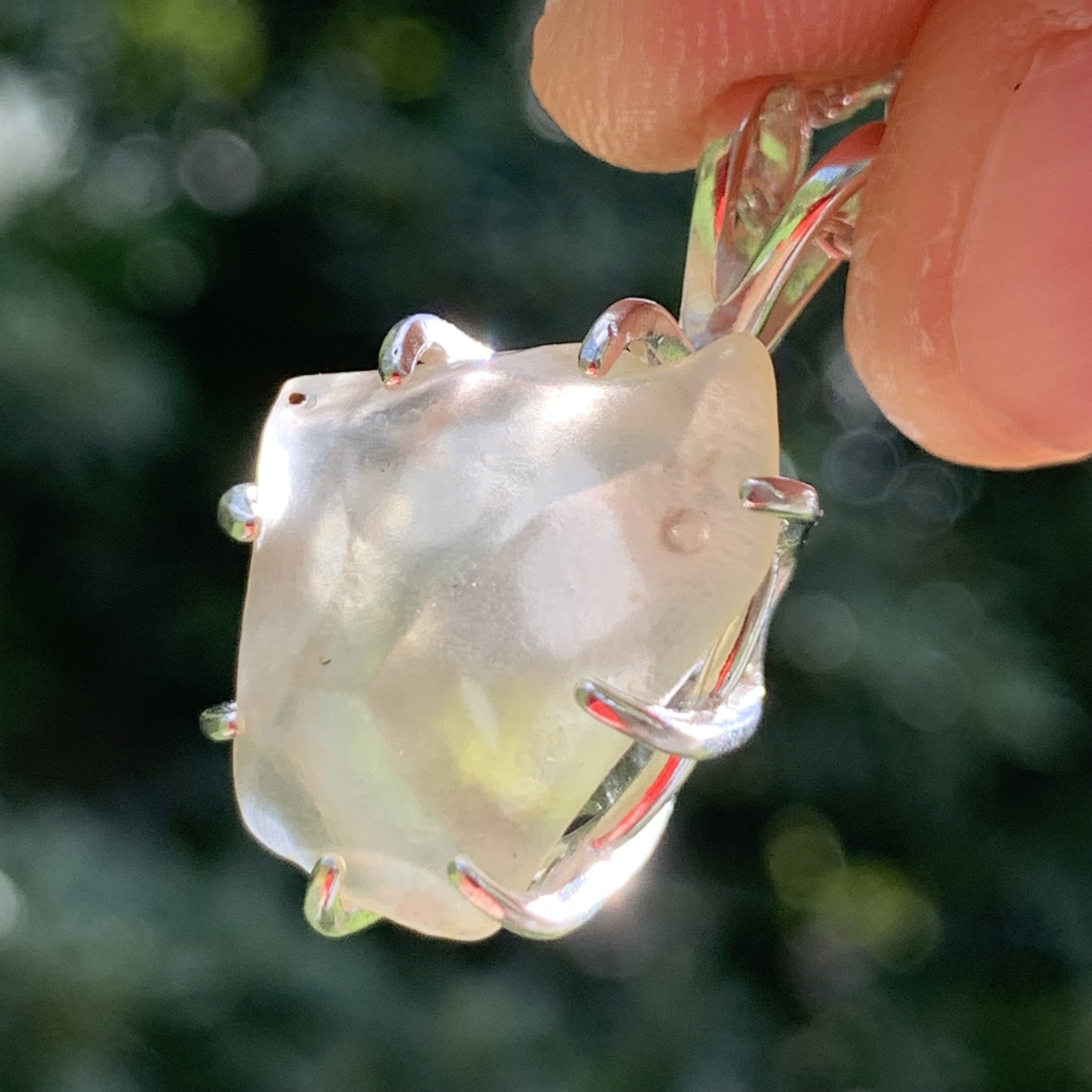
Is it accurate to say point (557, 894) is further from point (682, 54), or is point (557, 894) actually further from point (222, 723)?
point (682, 54)

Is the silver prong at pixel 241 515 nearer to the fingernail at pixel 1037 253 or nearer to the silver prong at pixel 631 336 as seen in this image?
the silver prong at pixel 631 336

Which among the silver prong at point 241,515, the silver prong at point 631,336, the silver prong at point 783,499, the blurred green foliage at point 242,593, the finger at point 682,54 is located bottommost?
the blurred green foliage at point 242,593

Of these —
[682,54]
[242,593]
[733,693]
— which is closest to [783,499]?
[733,693]

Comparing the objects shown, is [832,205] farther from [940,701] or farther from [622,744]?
[940,701]

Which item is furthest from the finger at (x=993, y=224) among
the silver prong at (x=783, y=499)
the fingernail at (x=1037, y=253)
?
the silver prong at (x=783, y=499)

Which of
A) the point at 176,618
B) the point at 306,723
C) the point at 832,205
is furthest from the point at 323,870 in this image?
the point at 176,618

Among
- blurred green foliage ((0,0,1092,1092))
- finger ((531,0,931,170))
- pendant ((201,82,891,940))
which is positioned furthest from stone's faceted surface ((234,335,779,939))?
blurred green foliage ((0,0,1092,1092))

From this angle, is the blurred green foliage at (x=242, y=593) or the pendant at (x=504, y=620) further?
the blurred green foliage at (x=242, y=593)

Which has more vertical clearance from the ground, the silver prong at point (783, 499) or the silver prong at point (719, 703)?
the silver prong at point (783, 499)
